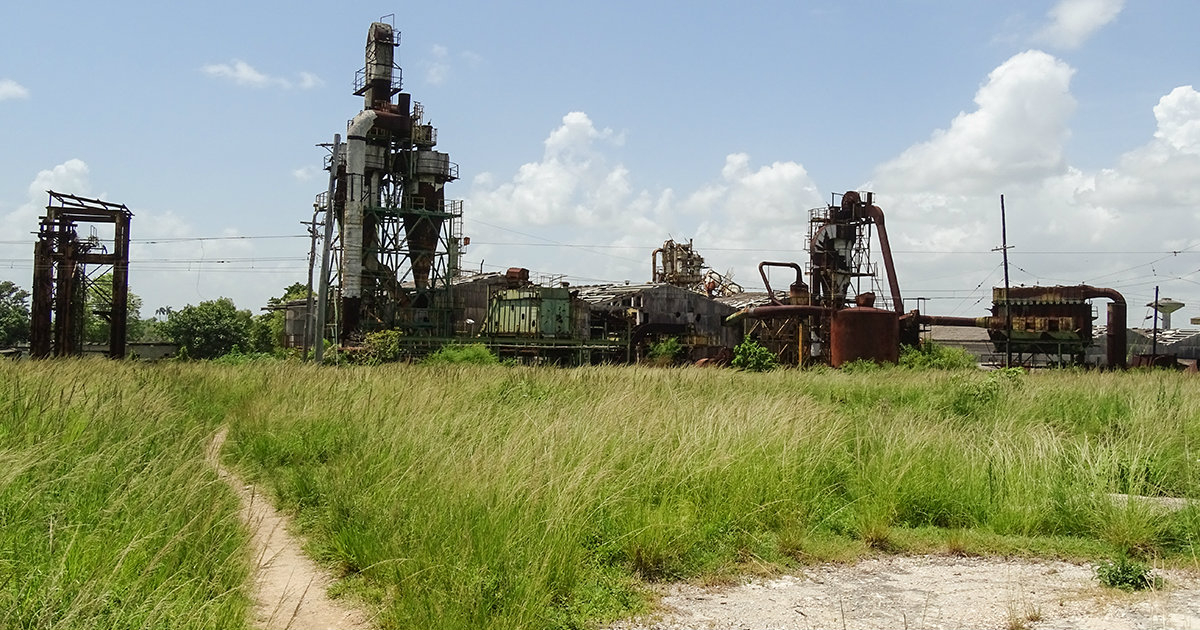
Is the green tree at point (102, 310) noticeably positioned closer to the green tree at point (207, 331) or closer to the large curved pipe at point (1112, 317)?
the green tree at point (207, 331)

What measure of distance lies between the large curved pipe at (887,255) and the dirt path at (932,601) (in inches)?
1685

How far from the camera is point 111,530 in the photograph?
503 cm

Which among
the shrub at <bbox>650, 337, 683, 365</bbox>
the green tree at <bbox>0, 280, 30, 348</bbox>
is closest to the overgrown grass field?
the shrub at <bbox>650, 337, 683, 365</bbox>

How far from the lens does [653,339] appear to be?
160ft

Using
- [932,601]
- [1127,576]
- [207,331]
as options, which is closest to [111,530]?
[932,601]

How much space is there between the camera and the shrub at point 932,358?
3248 cm

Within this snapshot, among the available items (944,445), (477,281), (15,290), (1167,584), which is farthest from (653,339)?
(15,290)

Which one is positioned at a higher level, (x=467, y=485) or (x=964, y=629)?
(x=467, y=485)

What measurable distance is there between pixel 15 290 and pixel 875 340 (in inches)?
3698

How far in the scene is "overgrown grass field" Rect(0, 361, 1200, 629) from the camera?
477 cm

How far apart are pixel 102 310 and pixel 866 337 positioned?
34714mm

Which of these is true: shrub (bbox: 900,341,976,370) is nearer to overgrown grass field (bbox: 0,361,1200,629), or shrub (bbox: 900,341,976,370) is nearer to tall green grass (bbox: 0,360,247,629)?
overgrown grass field (bbox: 0,361,1200,629)

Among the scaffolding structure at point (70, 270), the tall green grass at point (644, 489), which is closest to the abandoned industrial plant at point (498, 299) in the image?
the scaffolding structure at point (70, 270)

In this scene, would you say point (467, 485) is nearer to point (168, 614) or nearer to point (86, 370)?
point (168, 614)
